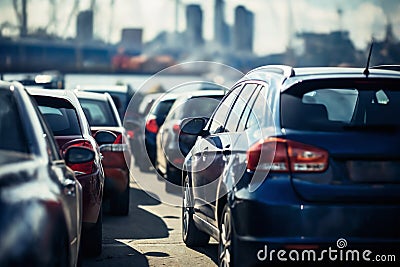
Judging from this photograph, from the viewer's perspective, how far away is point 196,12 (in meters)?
99.3

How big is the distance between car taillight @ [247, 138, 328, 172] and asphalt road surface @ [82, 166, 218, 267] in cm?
248

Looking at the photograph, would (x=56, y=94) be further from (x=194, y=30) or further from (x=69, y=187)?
(x=194, y=30)

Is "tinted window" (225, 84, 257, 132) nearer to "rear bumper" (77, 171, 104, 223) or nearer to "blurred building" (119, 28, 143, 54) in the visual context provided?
"rear bumper" (77, 171, 104, 223)

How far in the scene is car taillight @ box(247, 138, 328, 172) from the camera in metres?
6.73

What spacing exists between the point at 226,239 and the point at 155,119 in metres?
11.0

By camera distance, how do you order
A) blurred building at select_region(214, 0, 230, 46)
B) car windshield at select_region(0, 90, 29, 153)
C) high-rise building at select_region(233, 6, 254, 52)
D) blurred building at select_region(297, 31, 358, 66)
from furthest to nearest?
1. high-rise building at select_region(233, 6, 254, 52)
2. blurred building at select_region(214, 0, 230, 46)
3. blurred building at select_region(297, 31, 358, 66)
4. car windshield at select_region(0, 90, 29, 153)

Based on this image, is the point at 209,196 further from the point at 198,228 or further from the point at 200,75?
the point at 200,75

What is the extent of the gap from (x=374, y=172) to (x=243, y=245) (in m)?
0.98

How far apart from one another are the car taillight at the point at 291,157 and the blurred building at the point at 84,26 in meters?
83.6

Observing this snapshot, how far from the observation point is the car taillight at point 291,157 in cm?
673

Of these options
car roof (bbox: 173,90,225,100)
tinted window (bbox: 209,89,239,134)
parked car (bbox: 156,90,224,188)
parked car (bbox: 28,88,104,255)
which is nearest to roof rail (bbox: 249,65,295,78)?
tinted window (bbox: 209,89,239,134)

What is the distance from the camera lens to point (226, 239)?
7395 mm

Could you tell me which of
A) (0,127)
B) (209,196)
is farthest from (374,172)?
(0,127)

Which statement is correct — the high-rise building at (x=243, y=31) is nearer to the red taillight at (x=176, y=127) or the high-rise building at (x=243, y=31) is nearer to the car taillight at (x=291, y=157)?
the red taillight at (x=176, y=127)
